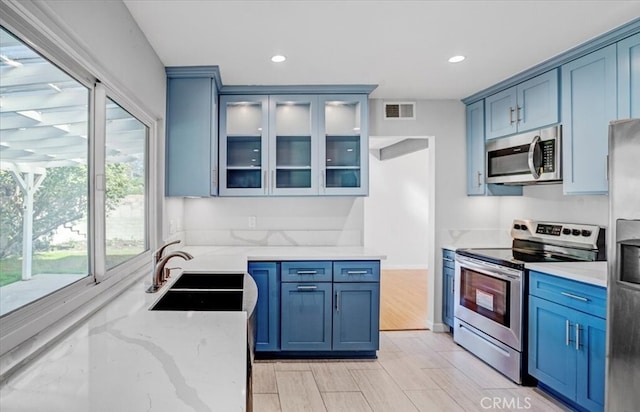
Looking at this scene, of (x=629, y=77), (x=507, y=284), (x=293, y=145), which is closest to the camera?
(x=629, y=77)

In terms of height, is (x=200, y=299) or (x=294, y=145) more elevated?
(x=294, y=145)

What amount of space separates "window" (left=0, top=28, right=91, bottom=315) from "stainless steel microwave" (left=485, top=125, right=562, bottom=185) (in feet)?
9.91

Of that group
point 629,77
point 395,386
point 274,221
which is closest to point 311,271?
point 274,221

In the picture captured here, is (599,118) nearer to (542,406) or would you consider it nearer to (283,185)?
(542,406)

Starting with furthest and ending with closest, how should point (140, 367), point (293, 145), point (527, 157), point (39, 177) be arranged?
point (293, 145)
point (527, 157)
point (39, 177)
point (140, 367)

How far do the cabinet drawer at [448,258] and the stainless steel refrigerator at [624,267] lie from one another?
1.72 m

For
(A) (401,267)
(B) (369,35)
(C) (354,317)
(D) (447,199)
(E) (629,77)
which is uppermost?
(B) (369,35)

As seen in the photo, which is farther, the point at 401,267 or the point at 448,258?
the point at 401,267

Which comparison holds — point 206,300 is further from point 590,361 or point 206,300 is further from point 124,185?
point 590,361

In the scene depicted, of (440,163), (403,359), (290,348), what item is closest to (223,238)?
(290,348)

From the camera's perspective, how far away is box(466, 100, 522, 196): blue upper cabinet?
11.6ft

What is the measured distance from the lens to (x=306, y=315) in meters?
3.02

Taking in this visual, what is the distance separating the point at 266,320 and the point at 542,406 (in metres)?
2.03

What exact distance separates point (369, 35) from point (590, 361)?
2373 mm
